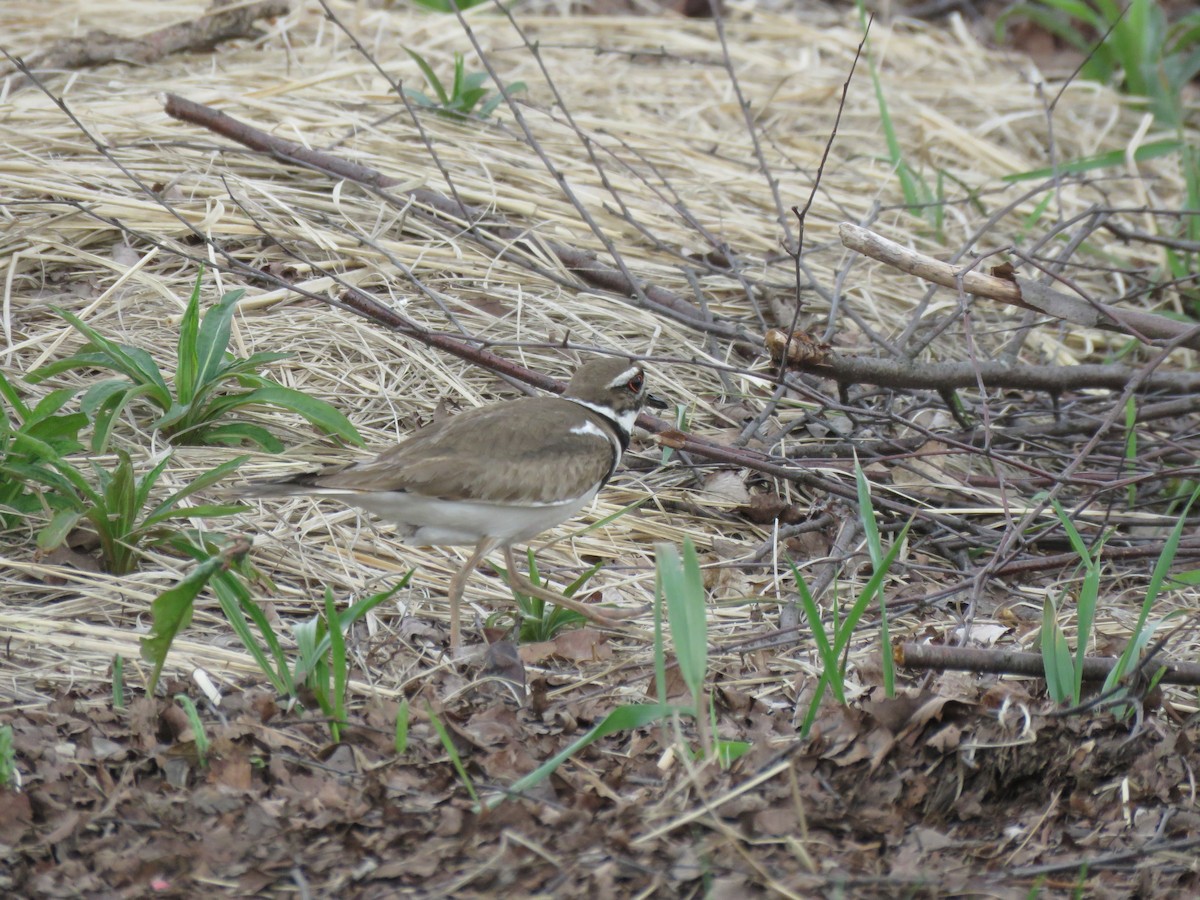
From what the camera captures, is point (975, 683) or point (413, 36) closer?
point (975, 683)

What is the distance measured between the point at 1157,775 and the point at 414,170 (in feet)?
14.9

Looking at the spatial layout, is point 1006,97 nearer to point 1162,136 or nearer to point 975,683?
point 1162,136

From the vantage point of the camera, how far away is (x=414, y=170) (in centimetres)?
667

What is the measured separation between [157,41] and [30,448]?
4.03 metres

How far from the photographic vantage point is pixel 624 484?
17.7 feet

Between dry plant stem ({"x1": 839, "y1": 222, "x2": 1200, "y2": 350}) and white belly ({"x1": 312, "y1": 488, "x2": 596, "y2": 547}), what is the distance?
1.21 metres

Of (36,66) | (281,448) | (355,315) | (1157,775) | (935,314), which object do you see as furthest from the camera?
(36,66)

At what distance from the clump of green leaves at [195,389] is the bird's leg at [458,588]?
0.88 meters

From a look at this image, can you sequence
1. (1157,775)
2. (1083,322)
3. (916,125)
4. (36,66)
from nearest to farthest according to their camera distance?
(1157,775), (1083,322), (36,66), (916,125)

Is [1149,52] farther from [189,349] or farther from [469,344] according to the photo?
[189,349]

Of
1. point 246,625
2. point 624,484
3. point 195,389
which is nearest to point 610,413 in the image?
point 624,484

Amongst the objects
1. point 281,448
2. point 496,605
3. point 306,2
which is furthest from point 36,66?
point 496,605

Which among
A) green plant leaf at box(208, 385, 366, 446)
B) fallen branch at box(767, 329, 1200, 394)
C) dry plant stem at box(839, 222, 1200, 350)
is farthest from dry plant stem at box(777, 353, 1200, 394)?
green plant leaf at box(208, 385, 366, 446)

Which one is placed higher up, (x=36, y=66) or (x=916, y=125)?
(x=36, y=66)
